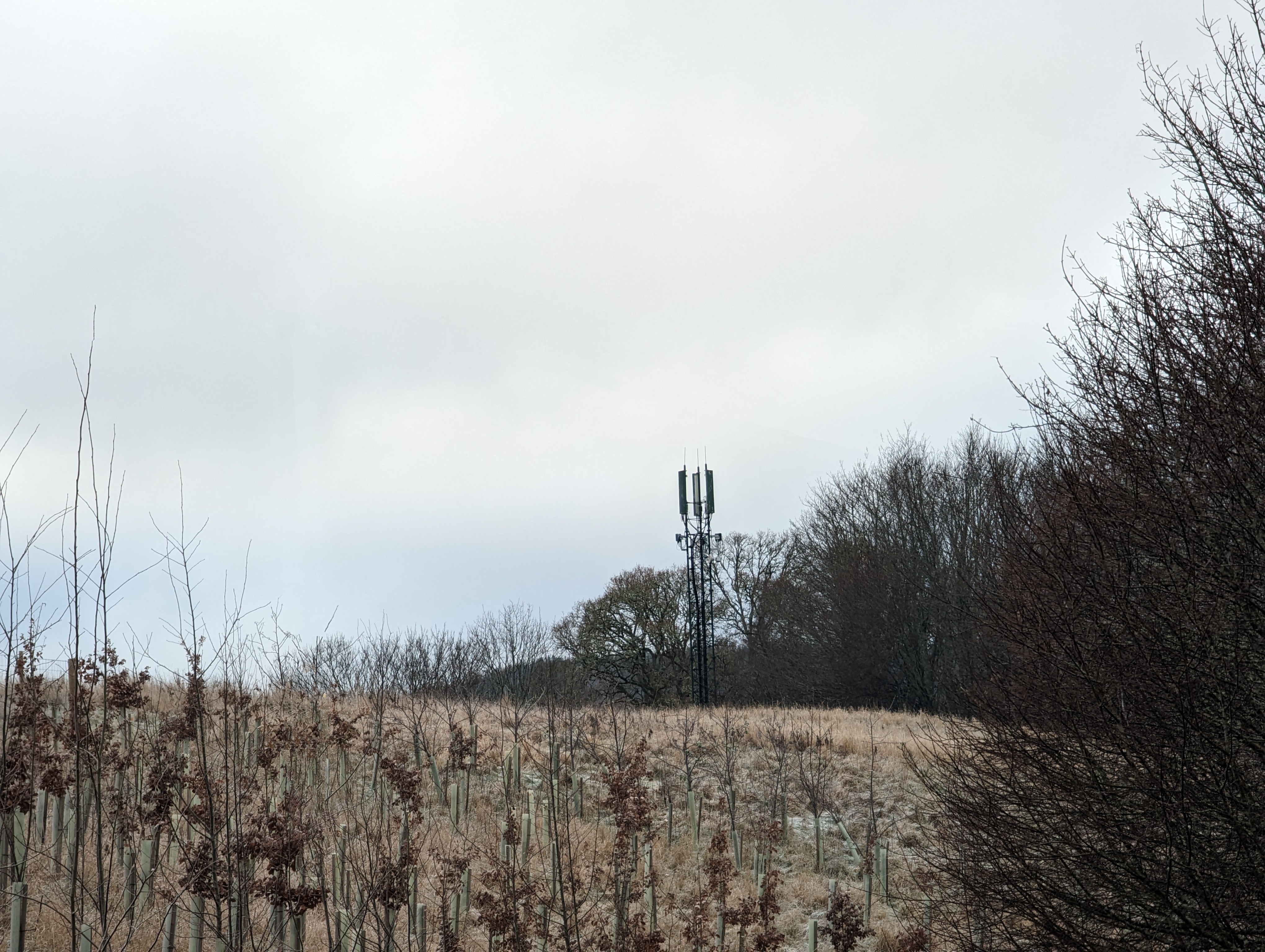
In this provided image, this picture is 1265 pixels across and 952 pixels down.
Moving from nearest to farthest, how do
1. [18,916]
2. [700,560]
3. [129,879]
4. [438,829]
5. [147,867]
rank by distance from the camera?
[18,916] → [129,879] → [147,867] → [438,829] → [700,560]

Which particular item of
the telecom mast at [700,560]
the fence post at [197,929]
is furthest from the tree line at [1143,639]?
the telecom mast at [700,560]

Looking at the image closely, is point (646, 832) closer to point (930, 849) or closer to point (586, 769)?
point (930, 849)

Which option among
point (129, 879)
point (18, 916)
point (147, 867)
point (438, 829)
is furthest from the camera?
point (438, 829)

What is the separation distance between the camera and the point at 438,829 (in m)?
11.8

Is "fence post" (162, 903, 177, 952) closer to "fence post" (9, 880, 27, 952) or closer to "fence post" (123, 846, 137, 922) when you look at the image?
"fence post" (123, 846, 137, 922)

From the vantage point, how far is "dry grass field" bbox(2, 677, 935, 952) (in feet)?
19.4

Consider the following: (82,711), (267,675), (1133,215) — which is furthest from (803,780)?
(82,711)

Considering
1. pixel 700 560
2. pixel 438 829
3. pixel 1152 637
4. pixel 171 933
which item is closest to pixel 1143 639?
pixel 1152 637

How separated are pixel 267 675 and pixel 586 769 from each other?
772 cm

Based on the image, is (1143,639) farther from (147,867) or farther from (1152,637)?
(147,867)

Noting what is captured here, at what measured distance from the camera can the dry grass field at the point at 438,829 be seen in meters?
5.93

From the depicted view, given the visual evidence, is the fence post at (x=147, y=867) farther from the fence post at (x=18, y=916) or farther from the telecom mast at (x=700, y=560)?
the telecom mast at (x=700, y=560)

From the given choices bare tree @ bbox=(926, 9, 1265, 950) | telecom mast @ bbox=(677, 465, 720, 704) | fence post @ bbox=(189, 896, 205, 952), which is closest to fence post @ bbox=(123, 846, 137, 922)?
fence post @ bbox=(189, 896, 205, 952)

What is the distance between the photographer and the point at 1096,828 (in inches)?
244
